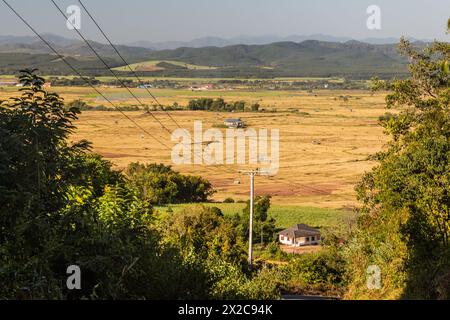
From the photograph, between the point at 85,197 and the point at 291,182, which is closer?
the point at 85,197

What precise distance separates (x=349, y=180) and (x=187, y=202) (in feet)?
68.2

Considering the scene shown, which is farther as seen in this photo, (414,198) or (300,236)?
(300,236)

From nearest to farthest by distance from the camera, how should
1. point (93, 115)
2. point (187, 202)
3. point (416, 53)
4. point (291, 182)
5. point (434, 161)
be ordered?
point (434, 161), point (416, 53), point (187, 202), point (291, 182), point (93, 115)

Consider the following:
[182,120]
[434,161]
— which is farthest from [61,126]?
[182,120]

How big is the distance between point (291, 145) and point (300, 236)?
5290 cm

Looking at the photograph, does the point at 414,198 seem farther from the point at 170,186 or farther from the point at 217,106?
the point at 217,106

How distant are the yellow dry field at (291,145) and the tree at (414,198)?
21.0ft

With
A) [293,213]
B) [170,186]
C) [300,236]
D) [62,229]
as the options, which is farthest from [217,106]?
[62,229]

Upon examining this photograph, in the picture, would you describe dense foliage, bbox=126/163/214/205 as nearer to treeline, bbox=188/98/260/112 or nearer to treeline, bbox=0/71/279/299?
treeline, bbox=0/71/279/299

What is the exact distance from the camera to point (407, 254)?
15.8 metres

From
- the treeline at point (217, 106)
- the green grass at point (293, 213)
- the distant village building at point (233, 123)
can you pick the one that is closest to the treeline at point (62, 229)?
the green grass at point (293, 213)

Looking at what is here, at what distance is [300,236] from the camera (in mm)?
36000

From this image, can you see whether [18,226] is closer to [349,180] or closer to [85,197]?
[85,197]

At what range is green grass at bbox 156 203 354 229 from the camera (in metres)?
42.5
